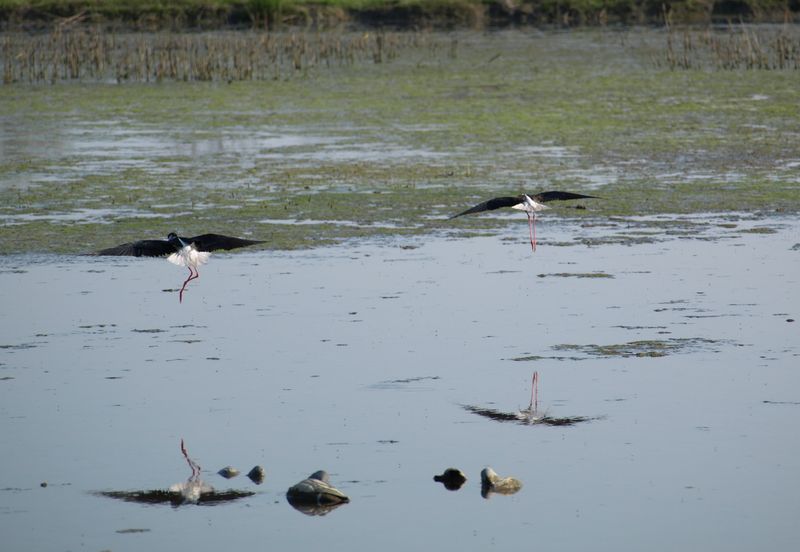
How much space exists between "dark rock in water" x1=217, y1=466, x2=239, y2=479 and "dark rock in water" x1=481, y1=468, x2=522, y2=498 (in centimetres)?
116

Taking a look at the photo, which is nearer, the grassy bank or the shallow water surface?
the shallow water surface

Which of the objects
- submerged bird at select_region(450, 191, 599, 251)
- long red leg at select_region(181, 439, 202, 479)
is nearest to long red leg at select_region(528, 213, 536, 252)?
submerged bird at select_region(450, 191, 599, 251)

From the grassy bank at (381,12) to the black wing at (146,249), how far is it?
30.7 m

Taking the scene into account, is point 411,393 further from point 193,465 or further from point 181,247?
point 181,247

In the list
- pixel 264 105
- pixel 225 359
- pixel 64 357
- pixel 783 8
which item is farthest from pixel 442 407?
pixel 783 8

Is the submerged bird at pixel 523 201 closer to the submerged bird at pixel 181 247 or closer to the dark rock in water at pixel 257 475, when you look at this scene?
the submerged bird at pixel 181 247

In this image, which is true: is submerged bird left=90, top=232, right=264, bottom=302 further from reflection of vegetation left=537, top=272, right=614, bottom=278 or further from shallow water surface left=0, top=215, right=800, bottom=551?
reflection of vegetation left=537, top=272, right=614, bottom=278

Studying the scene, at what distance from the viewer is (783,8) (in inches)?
1540

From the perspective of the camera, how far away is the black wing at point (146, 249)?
28.1 feet

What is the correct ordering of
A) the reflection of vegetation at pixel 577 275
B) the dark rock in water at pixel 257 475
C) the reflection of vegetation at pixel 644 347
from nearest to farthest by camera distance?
1. the dark rock in water at pixel 257 475
2. the reflection of vegetation at pixel 644 347
3. the reflection of vegetation at pixel 577 275

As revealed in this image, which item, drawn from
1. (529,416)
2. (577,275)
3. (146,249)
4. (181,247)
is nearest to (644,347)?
(529,416)

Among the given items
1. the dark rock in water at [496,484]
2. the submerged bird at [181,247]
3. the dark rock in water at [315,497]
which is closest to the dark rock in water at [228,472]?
the dark rock in water at [315,497]

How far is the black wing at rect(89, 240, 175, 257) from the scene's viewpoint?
8.58 metres

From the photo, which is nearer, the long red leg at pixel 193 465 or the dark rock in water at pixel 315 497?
the dark rock in water at pixel 315 497
